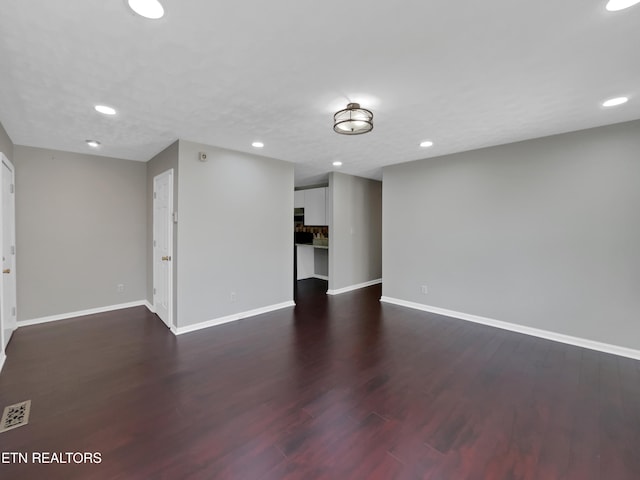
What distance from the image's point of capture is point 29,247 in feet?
12.9

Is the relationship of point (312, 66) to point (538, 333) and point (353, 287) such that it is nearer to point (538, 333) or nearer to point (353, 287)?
point (538, 333)

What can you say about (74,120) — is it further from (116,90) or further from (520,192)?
(520,192)

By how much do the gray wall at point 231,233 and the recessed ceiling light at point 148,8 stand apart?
2.24 m

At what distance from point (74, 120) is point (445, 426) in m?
4.48

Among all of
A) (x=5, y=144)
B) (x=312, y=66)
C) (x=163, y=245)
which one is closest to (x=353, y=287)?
(x=163, y=245)

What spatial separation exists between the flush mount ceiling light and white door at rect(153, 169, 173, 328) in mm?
2499

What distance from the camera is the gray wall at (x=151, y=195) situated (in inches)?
144

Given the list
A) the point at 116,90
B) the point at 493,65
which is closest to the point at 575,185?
the point at 493,65

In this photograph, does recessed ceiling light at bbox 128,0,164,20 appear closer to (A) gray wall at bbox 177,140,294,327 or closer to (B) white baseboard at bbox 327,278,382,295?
(A) gray wall at bbox 177,140,294,327

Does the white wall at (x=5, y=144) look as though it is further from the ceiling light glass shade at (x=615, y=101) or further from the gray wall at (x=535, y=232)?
the ceiling light glass shade at (x=615, y=101)

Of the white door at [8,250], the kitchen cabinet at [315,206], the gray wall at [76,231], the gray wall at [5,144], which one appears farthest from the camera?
A: the kitchen cabinet at [315,206]

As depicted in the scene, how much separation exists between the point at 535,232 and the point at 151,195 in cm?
577

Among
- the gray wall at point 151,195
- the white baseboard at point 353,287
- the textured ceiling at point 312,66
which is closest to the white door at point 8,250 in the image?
the textured ceiling at point 312,66

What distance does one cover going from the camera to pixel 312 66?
1.97m
